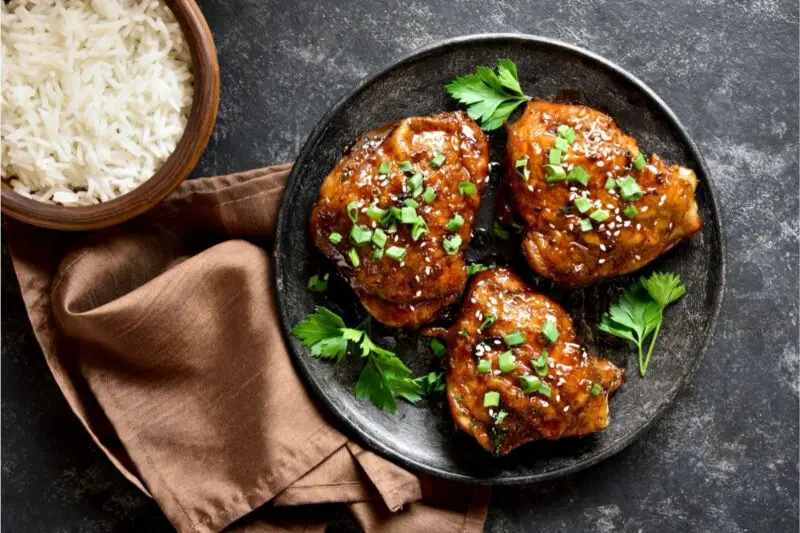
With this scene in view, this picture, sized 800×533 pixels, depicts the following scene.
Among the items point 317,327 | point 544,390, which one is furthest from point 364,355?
point 544,390

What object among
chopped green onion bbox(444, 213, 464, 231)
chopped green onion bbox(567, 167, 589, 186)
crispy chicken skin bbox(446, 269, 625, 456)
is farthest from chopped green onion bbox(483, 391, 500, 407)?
chopped green onion bbox(567, 167, 589, 186)

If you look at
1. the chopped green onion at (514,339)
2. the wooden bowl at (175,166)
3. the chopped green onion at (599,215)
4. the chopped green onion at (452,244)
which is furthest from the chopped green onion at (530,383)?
the wooden bowl at (175,166)

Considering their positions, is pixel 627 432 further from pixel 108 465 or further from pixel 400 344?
pixel 108 465

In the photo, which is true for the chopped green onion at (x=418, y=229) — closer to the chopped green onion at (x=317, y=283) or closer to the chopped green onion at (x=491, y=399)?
the chopped green onion at (x=317, y=283)

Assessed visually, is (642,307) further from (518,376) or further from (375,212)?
(375,212)

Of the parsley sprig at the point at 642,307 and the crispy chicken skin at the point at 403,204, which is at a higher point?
the crispy chicken skin at the point at 403,204

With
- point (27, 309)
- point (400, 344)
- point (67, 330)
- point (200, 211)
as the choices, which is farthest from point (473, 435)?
point (27, 309)

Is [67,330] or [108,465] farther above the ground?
[67,330]

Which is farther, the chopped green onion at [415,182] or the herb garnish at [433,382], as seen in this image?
the herb garnish at [433,382]
